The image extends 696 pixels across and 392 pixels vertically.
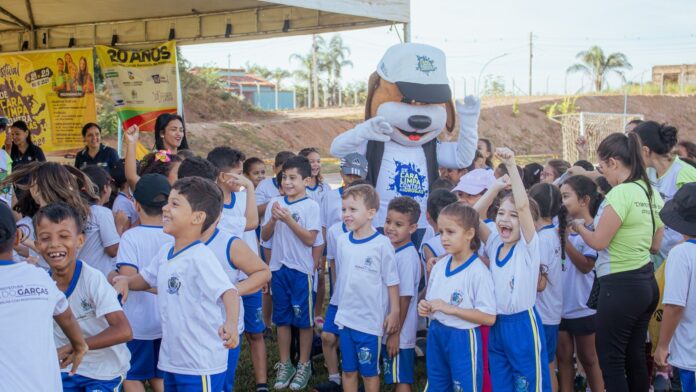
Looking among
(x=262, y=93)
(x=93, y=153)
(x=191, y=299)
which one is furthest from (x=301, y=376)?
(x=262, y=93)

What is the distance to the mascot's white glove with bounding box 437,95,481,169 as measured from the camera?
5516 millimetres

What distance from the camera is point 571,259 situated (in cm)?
453

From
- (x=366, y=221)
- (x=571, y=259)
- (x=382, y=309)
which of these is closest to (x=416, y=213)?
(x=366, y=221)

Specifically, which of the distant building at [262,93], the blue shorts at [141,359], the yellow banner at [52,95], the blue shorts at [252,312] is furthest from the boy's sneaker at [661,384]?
the distant building at [262,93]

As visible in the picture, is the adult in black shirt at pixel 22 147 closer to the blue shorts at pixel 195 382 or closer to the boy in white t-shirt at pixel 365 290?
the boy in white t-shirt at pixel 365 290

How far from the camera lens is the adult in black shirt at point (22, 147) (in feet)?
25.0

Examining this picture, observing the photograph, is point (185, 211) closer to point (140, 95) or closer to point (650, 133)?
point (650, 133)

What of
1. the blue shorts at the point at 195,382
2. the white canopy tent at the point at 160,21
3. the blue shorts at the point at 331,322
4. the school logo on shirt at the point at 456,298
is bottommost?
the blue shorts at the point at 331,322

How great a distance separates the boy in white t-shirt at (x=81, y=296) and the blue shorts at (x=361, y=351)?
150cm

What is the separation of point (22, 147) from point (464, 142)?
193 inches

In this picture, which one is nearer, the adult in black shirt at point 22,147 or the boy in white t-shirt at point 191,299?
the boy in white t-shirt at point 191,299

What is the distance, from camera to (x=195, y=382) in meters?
3.26

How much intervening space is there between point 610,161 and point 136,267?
2.71 metres

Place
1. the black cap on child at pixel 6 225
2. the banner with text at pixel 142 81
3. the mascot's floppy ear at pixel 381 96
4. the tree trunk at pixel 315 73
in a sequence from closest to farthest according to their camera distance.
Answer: the black cap on child at pixel 6 225, the mascot's floppy ear at pixel 381 96, the banner with text at pixel 142 81, the tree trunk at pixel 315 73
